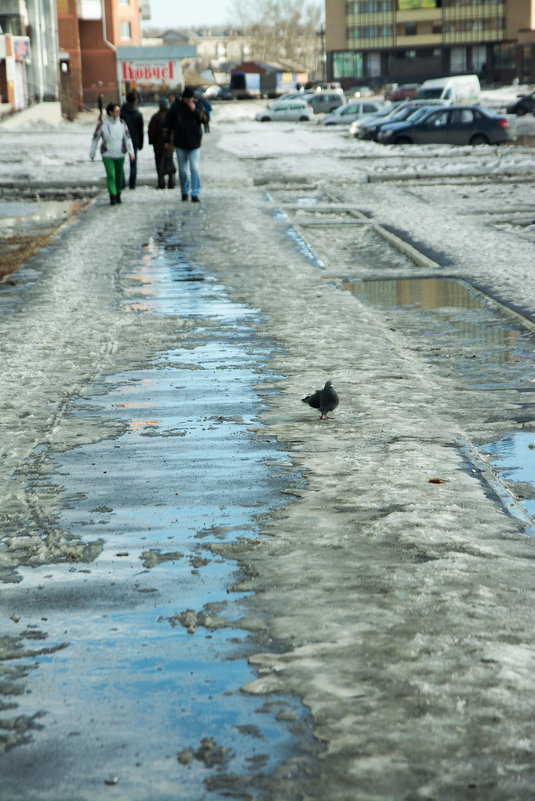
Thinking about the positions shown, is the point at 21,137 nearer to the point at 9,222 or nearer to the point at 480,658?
the point at 9,222

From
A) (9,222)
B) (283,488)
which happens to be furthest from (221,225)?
(283,488)

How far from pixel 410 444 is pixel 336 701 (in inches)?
92.8

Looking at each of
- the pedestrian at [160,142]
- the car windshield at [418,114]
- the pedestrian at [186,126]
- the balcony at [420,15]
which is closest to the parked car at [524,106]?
the car windshield at [418,114]

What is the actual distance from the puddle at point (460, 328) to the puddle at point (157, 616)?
5.18 ft

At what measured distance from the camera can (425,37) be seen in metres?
97.9

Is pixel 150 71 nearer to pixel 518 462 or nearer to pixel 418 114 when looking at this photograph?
pixel 418 114

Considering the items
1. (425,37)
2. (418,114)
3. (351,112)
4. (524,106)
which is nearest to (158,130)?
(418,114)

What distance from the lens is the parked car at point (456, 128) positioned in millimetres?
30281

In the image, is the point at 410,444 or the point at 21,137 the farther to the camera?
the point at 21,137

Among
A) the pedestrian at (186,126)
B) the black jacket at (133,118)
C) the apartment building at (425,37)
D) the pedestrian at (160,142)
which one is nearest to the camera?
the pedestrian at (186,126)

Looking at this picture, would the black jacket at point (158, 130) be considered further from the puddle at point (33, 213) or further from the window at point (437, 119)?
the window at point (437, 119)

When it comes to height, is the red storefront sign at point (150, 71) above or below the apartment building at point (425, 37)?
below

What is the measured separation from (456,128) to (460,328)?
24140mm

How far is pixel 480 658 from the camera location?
3.12 metres
